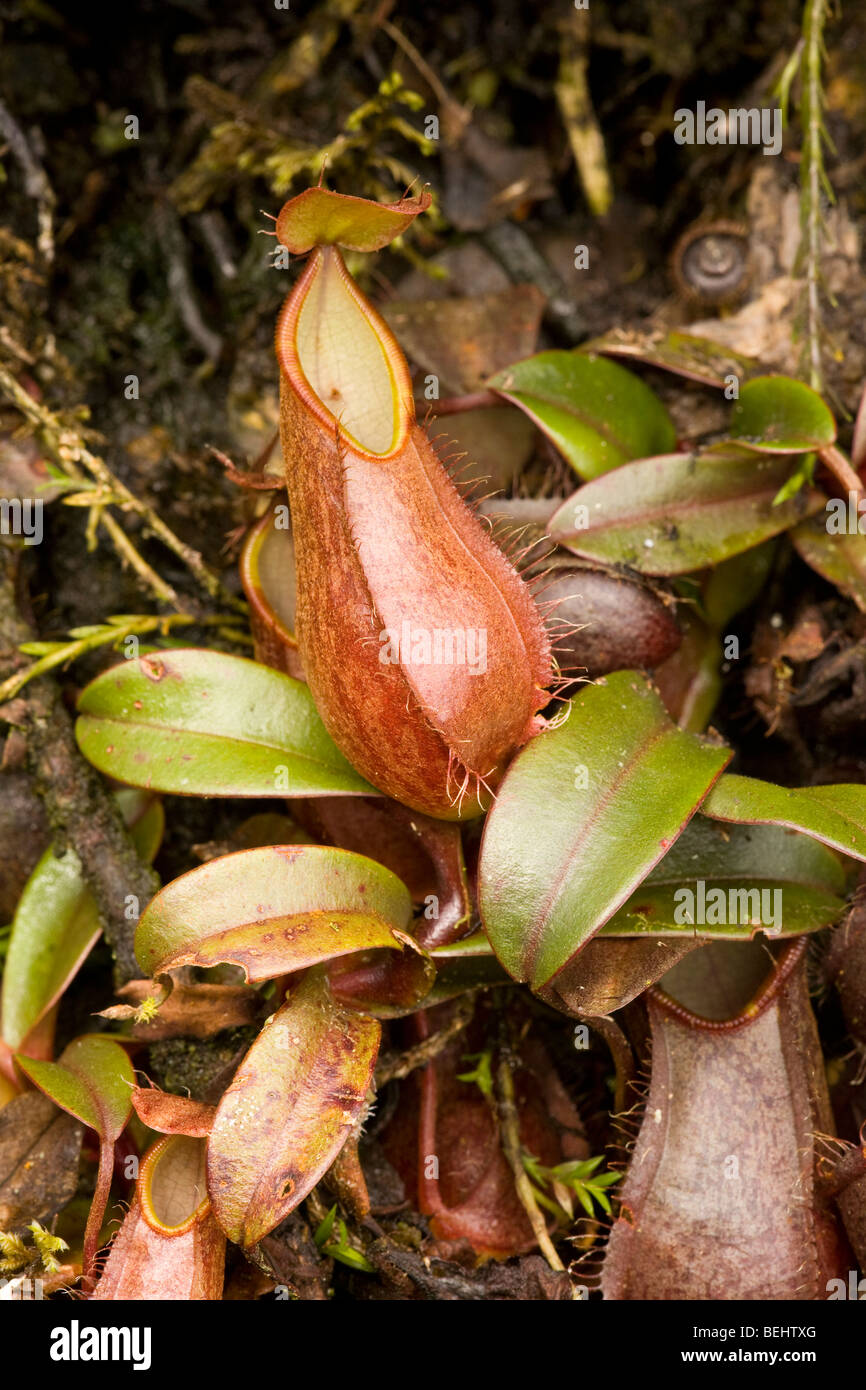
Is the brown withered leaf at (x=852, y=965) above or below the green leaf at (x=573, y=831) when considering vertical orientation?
below

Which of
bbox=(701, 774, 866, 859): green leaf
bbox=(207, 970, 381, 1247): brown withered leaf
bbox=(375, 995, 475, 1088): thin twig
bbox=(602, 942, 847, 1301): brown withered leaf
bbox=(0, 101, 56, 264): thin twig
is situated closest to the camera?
bbox=(207, 970, 381, 1247): brown withered leaf

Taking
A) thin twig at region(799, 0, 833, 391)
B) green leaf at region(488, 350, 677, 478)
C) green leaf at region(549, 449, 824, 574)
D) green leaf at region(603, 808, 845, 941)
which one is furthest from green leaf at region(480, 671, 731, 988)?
thin twig at region(799, 0, 833, 391)

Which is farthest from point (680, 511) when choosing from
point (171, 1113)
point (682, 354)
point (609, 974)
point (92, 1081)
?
point (92, 1081)

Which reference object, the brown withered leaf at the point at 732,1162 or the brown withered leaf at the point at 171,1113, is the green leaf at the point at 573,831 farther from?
the brown withered leaf at the point at 171,1113

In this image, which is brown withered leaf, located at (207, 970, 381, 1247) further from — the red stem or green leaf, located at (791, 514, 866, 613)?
green leaf, located at (791, 514, 866, 613)

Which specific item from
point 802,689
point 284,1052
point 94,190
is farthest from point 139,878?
point 94,190

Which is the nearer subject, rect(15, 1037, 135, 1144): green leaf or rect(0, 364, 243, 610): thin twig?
rect(15, 1037, 135, 1144): green leaf

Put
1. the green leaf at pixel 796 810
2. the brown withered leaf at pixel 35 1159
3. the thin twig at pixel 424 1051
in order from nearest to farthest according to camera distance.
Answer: the green leaf at pixel 796 810 < the brown withered leaf at pixel 35 1159 < the thin twig at pixel 424 1051

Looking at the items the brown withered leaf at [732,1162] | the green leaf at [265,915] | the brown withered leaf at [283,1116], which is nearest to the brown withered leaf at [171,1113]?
the brown withered leaf at [283,1116]
